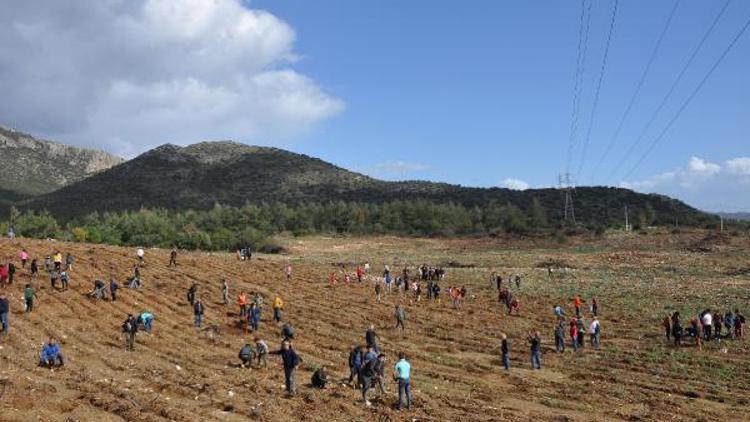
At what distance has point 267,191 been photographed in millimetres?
171500

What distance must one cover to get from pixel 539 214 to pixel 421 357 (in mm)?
95168

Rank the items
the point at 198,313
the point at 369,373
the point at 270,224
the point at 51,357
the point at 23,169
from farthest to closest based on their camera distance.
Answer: the point at 23,169 → the point at 270,224 → the point at 198,313 → the point at 51,357 → the point at 369,373

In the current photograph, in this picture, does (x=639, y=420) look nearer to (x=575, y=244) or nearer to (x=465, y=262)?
(x=465, y=262)

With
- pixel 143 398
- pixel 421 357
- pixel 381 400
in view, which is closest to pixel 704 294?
pixel 421 357

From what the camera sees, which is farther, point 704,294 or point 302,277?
point 302,277

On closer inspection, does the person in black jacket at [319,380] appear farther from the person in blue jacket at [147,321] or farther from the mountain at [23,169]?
the mountain at [23,169]

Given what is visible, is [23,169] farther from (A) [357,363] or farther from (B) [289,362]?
(A) [357,363]

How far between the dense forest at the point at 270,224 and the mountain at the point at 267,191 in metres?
16.3

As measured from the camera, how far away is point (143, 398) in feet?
60.9

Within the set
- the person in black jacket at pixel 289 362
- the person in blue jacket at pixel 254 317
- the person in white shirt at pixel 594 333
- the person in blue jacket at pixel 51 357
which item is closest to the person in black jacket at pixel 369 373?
the person in black jacket at pixel 289 362

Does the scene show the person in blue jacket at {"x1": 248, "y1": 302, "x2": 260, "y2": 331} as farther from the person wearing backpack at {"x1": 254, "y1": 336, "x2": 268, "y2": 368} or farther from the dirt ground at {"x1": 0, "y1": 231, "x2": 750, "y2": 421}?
the person wearing backpack at {"x1": 254, "y1": 336, "x2": 268, "y2": 368}

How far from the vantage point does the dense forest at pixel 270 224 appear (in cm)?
9050

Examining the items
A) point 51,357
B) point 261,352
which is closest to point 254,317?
point 261,352

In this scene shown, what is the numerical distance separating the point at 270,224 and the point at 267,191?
59.7m
